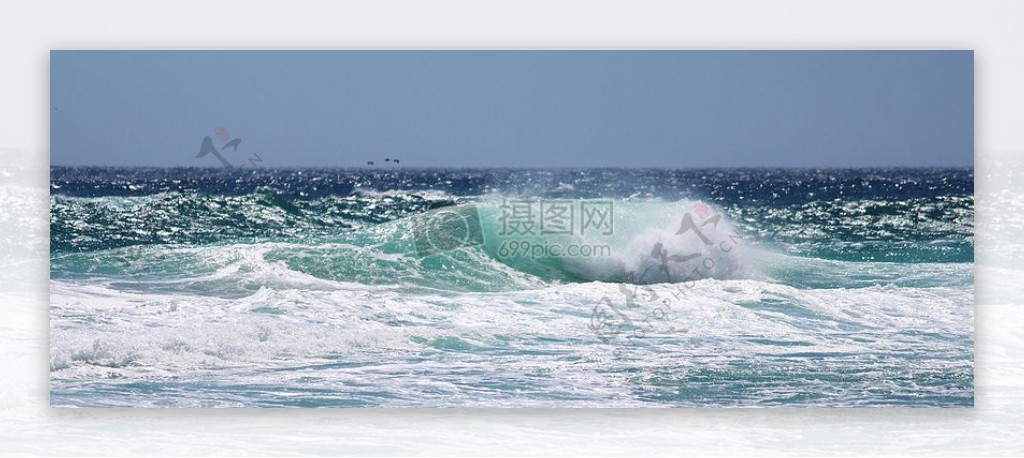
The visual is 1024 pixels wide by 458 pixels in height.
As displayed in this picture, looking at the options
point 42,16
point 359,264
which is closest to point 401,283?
point 359,264

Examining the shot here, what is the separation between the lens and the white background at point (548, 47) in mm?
7340

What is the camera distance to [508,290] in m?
7.61

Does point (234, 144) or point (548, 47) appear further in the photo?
point (234, 144)

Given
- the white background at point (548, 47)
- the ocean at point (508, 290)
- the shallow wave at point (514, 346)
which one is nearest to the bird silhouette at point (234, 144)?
the ocean at point (508, 290)

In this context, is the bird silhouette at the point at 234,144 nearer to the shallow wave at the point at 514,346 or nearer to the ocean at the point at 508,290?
the ocean at the point at 508,290

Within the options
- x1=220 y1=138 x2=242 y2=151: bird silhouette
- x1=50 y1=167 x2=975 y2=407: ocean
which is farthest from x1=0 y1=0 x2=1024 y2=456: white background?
x1=220 y1=138 x2=242 y2=151: bird silhouette

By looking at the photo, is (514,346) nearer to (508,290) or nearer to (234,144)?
(508,290)

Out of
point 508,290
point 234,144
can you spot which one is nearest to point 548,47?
point 508,290

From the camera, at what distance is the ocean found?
7461mm

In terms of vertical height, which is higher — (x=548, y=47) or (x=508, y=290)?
(x=548, y=47)

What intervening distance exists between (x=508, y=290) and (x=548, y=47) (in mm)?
1402

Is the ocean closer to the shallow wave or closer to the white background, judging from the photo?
the shallow wave

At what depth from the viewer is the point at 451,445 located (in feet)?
24.0

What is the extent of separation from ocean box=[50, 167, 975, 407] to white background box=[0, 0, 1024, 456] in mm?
116
